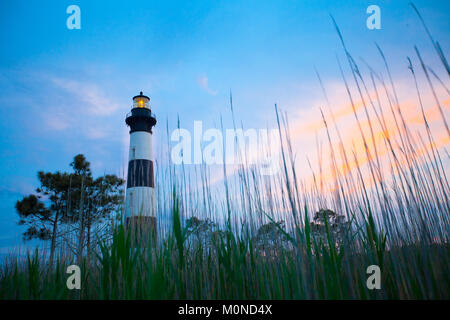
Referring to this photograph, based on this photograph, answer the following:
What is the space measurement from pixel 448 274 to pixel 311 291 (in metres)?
0.57

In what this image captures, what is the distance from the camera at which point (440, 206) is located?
54.6 inches

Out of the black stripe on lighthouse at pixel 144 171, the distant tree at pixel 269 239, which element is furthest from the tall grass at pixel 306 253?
the black stripe on lighthouse at pixel 144 171

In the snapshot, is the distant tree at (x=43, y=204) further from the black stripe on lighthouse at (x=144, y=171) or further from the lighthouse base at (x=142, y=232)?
the lighthouse base at (x=142, y=232)

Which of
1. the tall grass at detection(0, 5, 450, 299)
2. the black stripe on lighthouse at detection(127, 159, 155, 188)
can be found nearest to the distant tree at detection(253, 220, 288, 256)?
the tall grass at detection(0, 5, 450, 299)

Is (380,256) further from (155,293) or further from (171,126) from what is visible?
(171,126)

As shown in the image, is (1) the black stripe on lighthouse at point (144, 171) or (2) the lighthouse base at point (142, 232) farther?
(1) the black stripe on lighthouse at point (144, 171)

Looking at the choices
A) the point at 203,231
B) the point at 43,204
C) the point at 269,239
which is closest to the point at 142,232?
the point at 203,231

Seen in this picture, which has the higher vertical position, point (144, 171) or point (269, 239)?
point (144, 171)

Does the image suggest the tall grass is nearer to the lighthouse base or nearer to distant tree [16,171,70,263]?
the lighthouse base

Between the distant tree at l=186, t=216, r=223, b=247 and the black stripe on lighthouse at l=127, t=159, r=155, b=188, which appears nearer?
the distant tree at l=186, t=216, r=223, b=247

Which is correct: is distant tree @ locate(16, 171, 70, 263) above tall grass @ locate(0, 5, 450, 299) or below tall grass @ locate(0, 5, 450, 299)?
above

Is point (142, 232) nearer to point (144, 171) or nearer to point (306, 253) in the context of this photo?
point (306, 253)
